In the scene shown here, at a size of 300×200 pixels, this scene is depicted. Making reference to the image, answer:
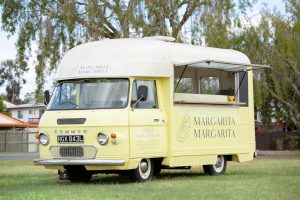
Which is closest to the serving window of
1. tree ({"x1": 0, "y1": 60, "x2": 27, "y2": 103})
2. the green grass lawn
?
the green grass lawn

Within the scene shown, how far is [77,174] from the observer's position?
1728 centimetres

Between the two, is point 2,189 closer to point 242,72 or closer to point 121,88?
point 121,88

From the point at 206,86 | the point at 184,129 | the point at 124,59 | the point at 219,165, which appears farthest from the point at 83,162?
the point at 219,165

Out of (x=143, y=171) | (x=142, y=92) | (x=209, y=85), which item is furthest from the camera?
(x=209, y=85)

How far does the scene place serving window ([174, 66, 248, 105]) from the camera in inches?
698

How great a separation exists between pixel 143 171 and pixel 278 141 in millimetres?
35490

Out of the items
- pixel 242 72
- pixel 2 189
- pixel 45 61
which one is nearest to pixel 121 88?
pixel 2 189

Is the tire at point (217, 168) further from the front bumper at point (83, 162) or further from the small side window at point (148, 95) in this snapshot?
the front bumper at point (83, 162)

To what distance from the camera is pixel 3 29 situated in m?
36.5

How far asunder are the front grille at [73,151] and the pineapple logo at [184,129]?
7.52ft

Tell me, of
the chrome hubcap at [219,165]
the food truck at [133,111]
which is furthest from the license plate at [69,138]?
the chrome hubcap at [219,165]

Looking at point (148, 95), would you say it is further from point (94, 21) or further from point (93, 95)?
point (94, 21)

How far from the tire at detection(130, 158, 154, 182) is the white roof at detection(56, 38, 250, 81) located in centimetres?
192

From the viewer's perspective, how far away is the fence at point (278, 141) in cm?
4975
